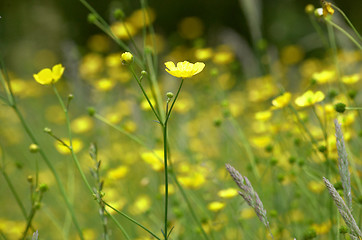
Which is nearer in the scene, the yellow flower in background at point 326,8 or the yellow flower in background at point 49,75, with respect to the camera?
the yellow flower in background at point 326,8

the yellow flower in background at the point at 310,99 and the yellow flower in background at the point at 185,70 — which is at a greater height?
the yellow flower in background at the point at 185,70

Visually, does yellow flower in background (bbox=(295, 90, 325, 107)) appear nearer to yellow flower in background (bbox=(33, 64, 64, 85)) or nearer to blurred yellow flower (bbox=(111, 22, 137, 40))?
yellow flower in background (bbox=(33, 64, 64, 85))

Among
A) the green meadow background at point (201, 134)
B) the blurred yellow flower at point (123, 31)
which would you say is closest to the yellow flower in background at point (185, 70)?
the green meadow background at point (201, 134)

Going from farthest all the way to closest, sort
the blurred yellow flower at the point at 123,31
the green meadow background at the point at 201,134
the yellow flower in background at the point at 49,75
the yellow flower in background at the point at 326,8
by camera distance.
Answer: the blurred yellow flower at the point at 123,31 < the green meadow background at the point at 201,134 < the yellow flower in background at the point at 49,75 < the yellow flower in background at the point at 326,8

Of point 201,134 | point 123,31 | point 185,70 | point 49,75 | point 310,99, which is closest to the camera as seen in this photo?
point 185,70

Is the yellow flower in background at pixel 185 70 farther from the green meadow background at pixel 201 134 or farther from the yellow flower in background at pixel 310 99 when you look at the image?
the yellow flower in background at pixel 310 99

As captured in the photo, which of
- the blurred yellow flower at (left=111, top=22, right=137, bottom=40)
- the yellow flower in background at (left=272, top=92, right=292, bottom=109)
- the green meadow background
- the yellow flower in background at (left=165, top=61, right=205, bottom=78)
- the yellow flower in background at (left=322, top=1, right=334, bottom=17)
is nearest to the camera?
the yellow flower in background at (left=165, top=61, right=205, bottom=78)

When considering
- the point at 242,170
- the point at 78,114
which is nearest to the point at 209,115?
the point at 242,170

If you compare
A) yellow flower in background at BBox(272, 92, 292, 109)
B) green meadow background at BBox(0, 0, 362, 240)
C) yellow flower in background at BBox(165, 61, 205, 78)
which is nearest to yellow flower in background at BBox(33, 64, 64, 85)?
green meadow background at BBox(0, 0, 362, 240)

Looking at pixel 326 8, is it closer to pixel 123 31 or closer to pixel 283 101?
pixel 283 101

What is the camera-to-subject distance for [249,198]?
0.82 m

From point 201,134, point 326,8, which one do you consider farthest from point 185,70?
point 201,134

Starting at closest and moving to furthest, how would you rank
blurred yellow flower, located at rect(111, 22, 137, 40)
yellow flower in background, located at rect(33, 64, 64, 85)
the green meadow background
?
yellow flower in background, located at rect(33, 64, 64, 85), the green meadow background, blurred yellow flower, located at rect(111, 22, 137, 40)

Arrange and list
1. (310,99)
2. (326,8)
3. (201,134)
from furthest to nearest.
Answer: (201,134) < (310,99) < (326,8)
